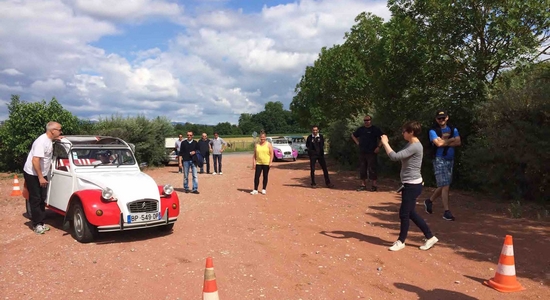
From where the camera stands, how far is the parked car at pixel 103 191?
22.2 ft

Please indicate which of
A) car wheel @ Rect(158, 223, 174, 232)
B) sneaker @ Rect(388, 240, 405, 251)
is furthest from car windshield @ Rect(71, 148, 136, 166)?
sneaker @ Rect(388, 240, 405, 251)

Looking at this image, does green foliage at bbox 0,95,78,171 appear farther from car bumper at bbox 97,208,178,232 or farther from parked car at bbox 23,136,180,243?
car bumper at bbox 97,208,178,232

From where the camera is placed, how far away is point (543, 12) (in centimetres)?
1017

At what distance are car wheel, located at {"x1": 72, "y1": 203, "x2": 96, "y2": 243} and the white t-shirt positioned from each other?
3.96 ft

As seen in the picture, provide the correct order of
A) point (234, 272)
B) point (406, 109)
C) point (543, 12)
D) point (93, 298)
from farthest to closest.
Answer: point (406, 109)
point (543, 12)
point (234, 272)
point (93, 298)

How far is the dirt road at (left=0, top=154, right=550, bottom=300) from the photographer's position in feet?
15.9

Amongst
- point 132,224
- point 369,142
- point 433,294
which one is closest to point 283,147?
point 369,142

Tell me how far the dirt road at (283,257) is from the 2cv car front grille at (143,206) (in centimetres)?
56

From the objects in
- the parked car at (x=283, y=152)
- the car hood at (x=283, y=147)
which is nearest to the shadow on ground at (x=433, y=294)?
the parked car at (x=283, y=152)

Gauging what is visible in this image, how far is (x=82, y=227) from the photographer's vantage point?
686 cm

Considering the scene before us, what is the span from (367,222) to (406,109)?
599 cm

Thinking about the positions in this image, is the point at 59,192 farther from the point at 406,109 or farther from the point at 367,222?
the point at 406,109

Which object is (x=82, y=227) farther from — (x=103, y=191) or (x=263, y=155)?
(x=263, y=155)

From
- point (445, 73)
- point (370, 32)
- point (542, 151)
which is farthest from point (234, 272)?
point (370, 32)
